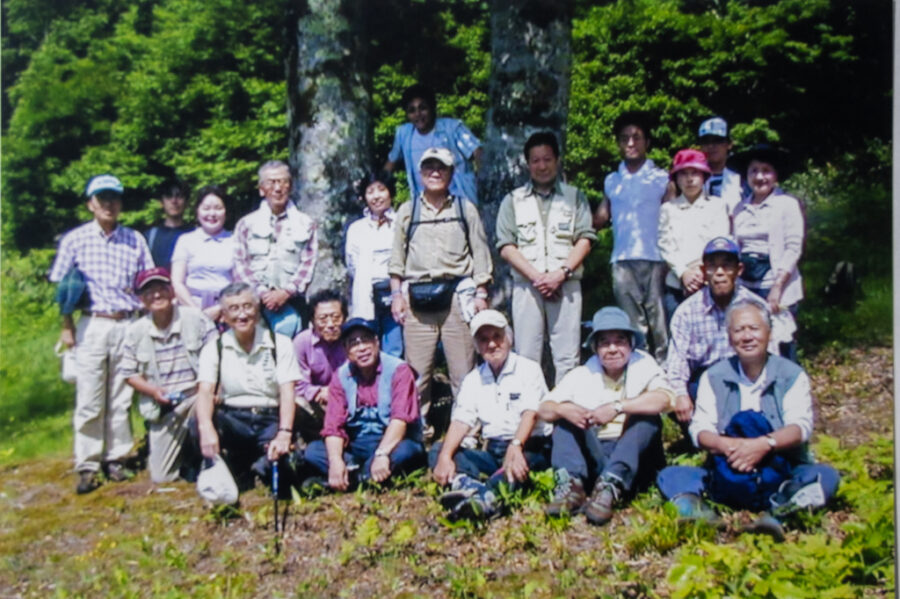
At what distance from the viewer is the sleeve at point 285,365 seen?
4.13m

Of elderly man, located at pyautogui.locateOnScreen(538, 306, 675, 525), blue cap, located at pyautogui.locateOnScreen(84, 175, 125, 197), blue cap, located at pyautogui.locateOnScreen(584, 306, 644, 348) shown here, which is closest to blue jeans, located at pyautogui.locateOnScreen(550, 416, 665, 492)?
elderly man, located at pyautogui.locateOnScreen(538, 306, 675, 525)

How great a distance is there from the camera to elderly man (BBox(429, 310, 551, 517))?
3869mm

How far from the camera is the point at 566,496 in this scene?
12.1ft

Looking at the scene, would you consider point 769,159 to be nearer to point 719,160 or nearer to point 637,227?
point 719,160

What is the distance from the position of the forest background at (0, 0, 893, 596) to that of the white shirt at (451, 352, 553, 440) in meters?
0.44

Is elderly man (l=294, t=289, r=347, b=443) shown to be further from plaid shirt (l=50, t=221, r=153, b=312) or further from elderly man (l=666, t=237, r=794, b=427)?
elderly man (l=666, t=237, r=794, b=427)

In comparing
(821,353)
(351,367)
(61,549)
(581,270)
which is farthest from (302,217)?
(821,353)

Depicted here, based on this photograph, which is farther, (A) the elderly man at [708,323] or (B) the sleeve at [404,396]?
(B) the sleeve at [404,396]

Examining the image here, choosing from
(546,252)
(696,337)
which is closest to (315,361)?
(546,252)

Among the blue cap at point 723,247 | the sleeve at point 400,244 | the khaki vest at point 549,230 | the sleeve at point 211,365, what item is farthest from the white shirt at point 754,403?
the sleeve at point 211,365

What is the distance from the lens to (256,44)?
439 centimetres

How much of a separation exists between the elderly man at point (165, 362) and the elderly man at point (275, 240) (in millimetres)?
314

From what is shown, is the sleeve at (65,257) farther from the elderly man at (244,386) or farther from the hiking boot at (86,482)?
the hiking boot at (86,482)

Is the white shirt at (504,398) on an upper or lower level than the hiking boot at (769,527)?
upper
